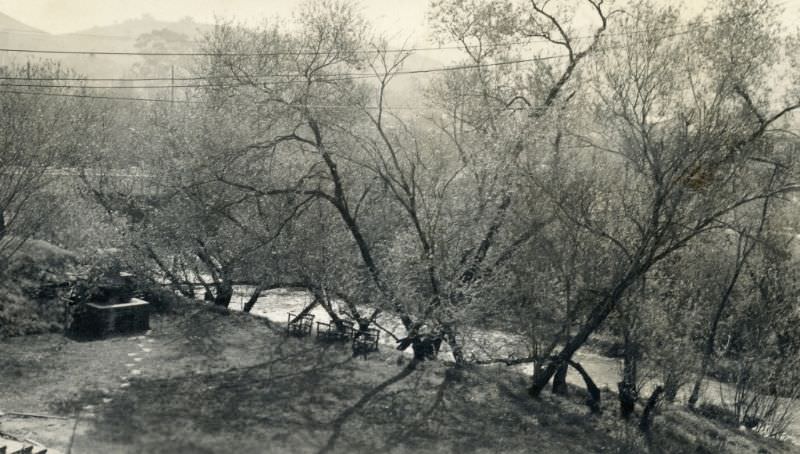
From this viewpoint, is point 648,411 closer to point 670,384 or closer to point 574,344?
point 670,384

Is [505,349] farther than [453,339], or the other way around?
[505,349]

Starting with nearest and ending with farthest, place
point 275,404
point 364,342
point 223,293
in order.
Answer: point 275,404, point 364,342, point 223,293

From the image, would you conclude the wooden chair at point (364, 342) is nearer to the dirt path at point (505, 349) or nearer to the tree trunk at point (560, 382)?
the dirt path at point (505, 349)

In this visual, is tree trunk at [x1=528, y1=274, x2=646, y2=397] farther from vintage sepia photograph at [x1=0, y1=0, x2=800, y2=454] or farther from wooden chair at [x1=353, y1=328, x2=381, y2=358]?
wooden chair at [x1=353, y1=328, x2=381, y2=358]

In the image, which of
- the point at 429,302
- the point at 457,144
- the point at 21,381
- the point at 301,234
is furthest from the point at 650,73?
the point at 21,381

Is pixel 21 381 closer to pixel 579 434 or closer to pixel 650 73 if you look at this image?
pixel 579 434

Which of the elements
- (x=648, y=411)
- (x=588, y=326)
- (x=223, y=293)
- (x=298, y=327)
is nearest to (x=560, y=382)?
(x=648, y=411)
